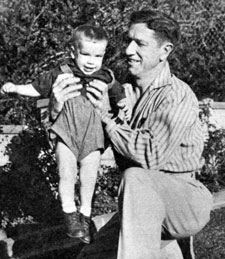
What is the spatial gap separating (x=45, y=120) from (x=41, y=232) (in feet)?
5.66

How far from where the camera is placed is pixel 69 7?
7.64 meters

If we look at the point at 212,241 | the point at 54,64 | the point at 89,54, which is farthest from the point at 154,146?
the point at 54,64

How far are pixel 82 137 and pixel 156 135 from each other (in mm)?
544

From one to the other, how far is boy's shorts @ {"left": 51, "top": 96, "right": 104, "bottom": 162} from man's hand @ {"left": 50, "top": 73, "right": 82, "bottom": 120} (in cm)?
3

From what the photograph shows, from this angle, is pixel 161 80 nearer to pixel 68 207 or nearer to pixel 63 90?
pixel 63 90

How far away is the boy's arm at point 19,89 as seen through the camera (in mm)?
4137

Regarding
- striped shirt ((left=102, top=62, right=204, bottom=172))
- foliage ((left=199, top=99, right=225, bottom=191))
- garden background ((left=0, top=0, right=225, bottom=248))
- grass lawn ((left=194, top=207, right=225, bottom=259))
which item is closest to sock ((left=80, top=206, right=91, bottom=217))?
striped shirt ((left=102, top=62, right=204, bottom=172))

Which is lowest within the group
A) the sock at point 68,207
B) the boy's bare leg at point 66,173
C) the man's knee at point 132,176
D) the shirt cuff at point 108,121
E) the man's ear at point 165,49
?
the sock at point 68,207

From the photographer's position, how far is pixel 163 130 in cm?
359

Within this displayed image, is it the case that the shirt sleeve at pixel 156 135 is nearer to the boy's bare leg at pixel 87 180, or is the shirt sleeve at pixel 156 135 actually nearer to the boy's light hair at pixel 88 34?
the boy's bare leg at pixel 87 180

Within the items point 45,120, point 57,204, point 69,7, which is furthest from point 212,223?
point 69,7

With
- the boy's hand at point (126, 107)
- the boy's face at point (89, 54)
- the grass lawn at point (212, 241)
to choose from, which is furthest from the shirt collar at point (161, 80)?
the grass lawn at point (212, 241)

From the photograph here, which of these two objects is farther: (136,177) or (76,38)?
(76,38)

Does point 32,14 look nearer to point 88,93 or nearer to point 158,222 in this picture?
point 88,93
